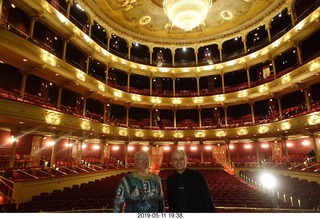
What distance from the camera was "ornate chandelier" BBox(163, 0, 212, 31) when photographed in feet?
34.4

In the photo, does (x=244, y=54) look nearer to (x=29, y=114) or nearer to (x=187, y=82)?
(x=187, y=82)

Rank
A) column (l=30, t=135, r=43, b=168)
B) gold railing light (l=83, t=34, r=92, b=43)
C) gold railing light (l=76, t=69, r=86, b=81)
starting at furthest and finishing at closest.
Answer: gold railing light (l=83, t=34, r=92, b=43)
column (l=30, t=135, r=43, b=168)
gold railing light (l=76, t=69, r=86, b=81)

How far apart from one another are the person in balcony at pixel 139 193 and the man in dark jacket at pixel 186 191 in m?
0.17

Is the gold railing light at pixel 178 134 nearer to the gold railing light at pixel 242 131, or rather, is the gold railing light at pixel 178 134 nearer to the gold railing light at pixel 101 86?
the gold railing light at pixel 242 131

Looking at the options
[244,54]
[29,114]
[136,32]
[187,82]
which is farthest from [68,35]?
[244,54]

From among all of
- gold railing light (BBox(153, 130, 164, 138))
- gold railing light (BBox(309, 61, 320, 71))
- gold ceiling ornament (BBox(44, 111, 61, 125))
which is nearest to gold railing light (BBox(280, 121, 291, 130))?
gold railing light (BBox(309, 61, 320, 71))

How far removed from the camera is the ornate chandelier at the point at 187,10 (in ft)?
34.4

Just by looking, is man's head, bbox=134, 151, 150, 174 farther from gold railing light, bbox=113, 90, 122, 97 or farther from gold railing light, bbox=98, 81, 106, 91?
gold railing light, bbox=113, 90, 122, 97

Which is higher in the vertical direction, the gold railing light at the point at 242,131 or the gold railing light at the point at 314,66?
the gold railing light at the point at 314,66

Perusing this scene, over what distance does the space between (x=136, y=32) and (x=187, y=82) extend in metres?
8.57

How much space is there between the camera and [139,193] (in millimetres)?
2205

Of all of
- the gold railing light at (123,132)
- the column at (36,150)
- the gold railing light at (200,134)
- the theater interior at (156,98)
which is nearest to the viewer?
the theater interior at (156,98)

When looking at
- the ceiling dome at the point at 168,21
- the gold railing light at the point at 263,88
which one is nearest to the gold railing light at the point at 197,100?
the gold railing light at the point at 263,88

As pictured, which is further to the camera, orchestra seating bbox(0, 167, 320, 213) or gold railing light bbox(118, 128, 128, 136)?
gold railing light bbox(118, 128, 128, 136)
